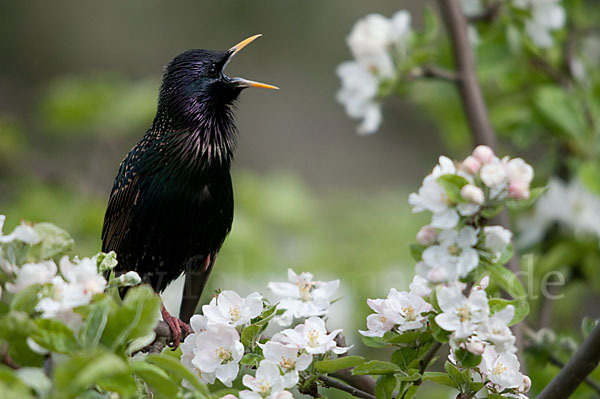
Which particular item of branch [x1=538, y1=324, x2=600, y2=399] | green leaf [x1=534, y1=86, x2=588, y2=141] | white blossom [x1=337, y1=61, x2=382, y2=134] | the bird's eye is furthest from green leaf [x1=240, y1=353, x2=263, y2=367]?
green leaf [x1=534, y1=86, x2=588, y2=141]

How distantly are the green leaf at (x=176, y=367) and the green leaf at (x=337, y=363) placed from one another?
A: 250mm

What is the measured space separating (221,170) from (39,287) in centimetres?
120

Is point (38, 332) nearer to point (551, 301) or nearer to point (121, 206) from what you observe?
point (121, 206)

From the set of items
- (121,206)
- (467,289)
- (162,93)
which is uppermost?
(162,93)

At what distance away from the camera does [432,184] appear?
3.84 feet

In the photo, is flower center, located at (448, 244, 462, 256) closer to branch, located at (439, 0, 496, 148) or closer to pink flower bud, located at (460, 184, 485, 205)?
pink flower bud, located at (460, 184, 485, 205)

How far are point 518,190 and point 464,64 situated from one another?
159 cm

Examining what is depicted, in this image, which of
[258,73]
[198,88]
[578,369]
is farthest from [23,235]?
[258,73]

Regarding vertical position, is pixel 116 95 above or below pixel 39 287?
above

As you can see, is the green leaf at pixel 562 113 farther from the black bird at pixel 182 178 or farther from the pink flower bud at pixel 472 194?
the pink flower bud at pixel 472 194

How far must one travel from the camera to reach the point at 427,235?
47.3 inches

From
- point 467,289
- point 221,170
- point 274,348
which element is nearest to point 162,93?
point 221,170

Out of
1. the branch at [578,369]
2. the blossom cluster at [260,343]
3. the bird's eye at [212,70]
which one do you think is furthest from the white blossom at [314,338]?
the bird's eye at [212,70]

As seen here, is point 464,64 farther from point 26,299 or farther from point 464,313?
point 26,299
